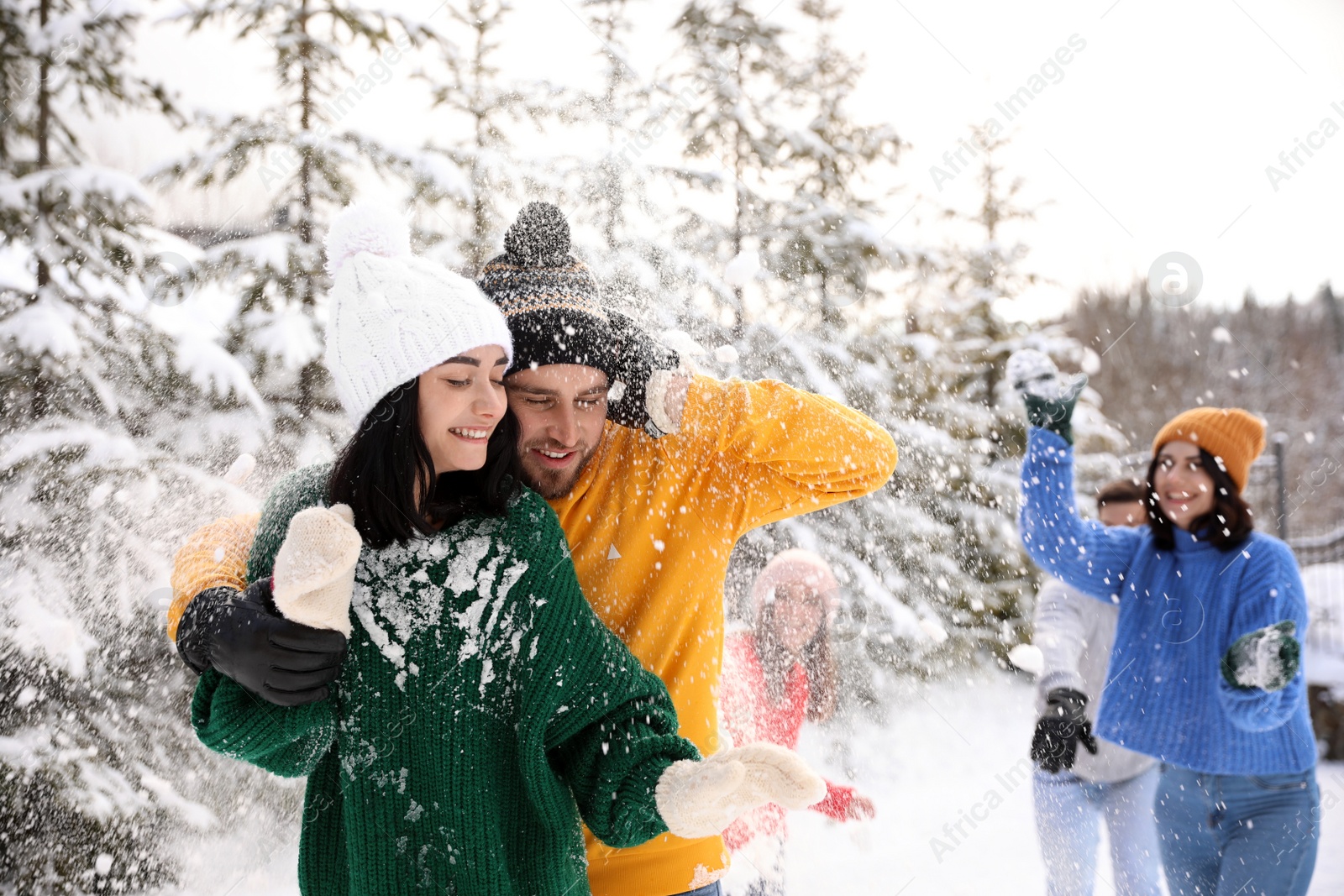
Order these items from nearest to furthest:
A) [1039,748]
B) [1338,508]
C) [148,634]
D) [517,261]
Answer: [517,261], [1039,748], [148,634], [1338,508]

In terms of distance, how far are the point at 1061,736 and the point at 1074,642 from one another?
482 mm

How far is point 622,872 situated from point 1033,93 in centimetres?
474

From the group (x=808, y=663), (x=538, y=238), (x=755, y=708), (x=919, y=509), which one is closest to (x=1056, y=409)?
(x=808, y=663)

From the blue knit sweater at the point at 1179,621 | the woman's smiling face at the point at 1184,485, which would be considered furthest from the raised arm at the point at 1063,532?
the woman's smiling face at the point at 1184,485

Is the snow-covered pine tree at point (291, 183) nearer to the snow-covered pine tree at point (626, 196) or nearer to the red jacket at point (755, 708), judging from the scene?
the snow-covered pine tree at point (626, 196)

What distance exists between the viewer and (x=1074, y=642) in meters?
3.59

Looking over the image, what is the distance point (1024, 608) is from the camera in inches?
273

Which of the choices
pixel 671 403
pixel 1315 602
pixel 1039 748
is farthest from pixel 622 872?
pixel 1315 602

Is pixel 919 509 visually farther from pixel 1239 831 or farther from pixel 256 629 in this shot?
pixel 256 629

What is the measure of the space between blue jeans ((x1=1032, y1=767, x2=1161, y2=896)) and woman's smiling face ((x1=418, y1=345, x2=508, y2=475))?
2.84 m

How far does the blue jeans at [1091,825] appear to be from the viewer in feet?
10.9

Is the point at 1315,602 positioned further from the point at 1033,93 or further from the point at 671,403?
the point at 671,403

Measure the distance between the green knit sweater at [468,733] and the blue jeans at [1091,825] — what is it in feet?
8.25

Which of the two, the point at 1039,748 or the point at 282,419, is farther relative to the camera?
the point at 282,419
